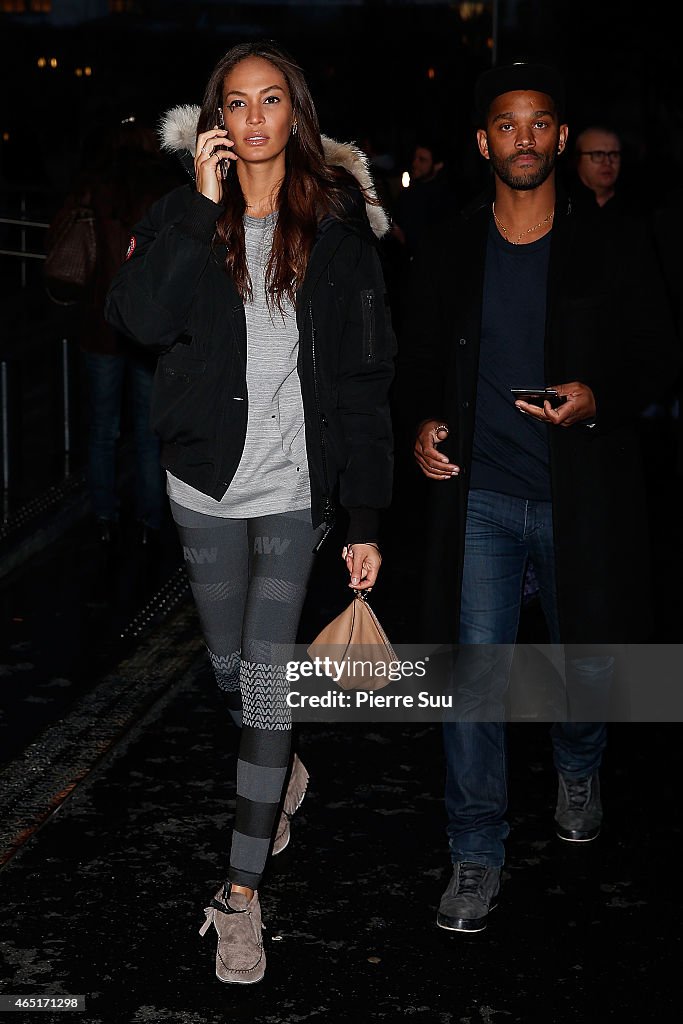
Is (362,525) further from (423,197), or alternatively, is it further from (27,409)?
(27,409)

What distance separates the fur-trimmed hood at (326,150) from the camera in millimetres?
4160

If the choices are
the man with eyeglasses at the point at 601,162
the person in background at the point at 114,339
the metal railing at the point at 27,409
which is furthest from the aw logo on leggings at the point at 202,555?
the man with eyeglasses at the point at 601,162

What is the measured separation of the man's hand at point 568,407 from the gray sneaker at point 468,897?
4.02ft

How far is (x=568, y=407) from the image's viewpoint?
165 inches

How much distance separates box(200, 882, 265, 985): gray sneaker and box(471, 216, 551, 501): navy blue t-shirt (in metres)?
1.28

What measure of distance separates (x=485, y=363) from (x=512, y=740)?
6.40 feet

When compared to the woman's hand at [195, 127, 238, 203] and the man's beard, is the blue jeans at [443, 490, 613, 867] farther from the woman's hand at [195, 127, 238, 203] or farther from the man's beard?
the woman's hand at [195, 127, 238, 203]

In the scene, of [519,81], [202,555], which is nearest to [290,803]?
[202,555]

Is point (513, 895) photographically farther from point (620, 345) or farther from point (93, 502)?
point (93, 502)

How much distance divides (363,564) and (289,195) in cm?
95

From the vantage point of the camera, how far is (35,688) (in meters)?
6.44

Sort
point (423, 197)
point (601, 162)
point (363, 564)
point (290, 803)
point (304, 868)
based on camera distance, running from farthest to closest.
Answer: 1. point (423, 197)
2. point (601, 162)
3. point (290, 803)
4. point (304, 868)
5. point (363, 564)

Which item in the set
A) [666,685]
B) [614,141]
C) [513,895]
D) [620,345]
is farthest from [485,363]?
[614,141]

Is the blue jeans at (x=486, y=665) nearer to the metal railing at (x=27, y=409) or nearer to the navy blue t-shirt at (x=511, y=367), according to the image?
the navy blue t-shirt at (x=511, y=367)
